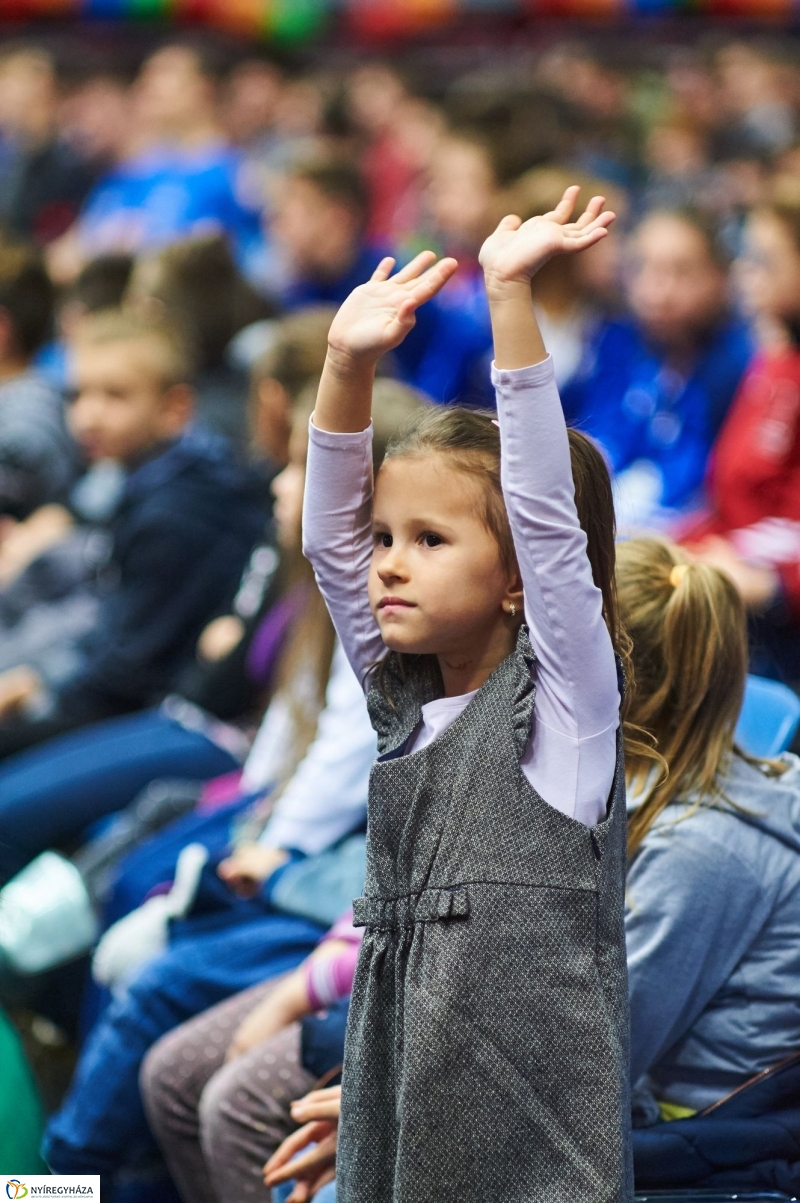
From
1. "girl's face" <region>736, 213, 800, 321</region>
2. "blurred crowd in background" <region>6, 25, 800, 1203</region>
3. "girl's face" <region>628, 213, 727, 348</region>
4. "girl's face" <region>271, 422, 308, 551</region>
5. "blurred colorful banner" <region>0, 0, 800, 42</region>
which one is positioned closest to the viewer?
"blurred crowd in background" <region>6, 25, 800, 1203</region>

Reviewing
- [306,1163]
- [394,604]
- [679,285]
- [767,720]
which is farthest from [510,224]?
[679,285]

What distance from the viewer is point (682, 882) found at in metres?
1.39

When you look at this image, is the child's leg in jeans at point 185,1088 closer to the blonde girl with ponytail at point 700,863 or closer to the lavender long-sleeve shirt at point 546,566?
the blonde girl with ponytail at point 700,863

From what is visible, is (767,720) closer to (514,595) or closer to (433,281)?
(514,595)

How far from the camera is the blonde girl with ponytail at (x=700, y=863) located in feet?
4.56

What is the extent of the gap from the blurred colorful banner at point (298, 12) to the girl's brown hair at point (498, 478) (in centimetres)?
852

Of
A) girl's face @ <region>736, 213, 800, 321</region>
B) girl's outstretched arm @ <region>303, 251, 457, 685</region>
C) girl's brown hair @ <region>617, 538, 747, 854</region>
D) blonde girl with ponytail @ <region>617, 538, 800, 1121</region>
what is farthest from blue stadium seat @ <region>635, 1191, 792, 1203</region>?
girl's face @ <region>736, 213, 800, 321</region>

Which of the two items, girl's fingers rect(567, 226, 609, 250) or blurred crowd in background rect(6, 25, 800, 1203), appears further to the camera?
blurred crowd in background rect(6, 25, 800, 1203)

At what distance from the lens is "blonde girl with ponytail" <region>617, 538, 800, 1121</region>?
1.39 meters

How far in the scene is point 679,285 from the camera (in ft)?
10.8

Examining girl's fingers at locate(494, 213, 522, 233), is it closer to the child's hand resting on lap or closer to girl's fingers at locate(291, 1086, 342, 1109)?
girl's fingers at locate(291, 1086, 342, 1109)

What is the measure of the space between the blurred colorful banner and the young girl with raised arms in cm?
856

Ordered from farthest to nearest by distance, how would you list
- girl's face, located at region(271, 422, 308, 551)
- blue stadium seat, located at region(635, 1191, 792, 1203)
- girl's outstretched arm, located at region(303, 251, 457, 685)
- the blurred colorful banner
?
1. the blurred colorful banner
2. girl's face, located at region(271, 422, 308, 551)
3. blue stadium seat, located at region(635, 1191, 792, 1203)
4. girl's outstretched arm, located at region(303, 251, 457, 685)

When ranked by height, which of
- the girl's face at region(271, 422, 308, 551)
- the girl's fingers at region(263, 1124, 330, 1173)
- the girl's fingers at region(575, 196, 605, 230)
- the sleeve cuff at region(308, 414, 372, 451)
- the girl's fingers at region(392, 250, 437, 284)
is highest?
the girl's fingers at region(575, 196, 605, 230)
